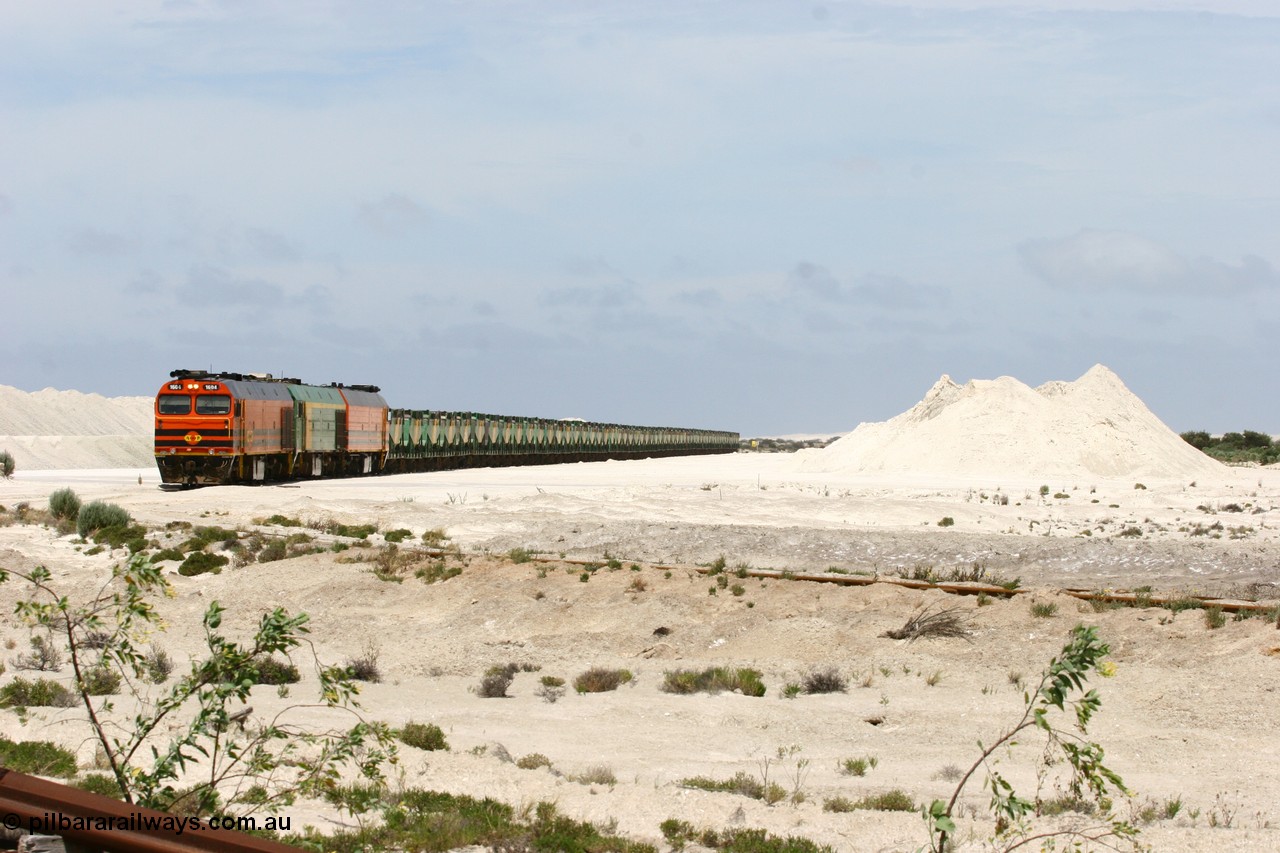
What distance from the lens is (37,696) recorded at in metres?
12.6

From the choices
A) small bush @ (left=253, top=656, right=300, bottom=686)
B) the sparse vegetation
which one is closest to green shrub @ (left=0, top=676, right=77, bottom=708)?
small bush @ (left=253, top=656, right=300, bottom=686)

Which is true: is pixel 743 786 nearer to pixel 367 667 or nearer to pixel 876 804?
pixel 876 804

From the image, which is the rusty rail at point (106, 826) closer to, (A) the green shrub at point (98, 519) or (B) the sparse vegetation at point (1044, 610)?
(B) the sparse vegetation at point (1044, 610)

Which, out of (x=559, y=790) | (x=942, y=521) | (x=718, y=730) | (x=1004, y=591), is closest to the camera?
(x=559, y=790)

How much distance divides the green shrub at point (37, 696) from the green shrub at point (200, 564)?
35.4ft

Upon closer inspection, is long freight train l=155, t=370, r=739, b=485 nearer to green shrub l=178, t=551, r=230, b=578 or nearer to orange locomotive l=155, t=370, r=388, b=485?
orange locomotive l=155, t=370, r=388, b=485

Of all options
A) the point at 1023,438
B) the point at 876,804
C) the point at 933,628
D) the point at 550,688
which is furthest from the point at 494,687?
the point at 1023,438

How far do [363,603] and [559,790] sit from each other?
1211 cm

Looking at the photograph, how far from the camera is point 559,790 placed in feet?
32.9

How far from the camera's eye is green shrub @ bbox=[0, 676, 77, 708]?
1245cm

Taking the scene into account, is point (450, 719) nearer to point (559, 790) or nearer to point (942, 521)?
point (559, 790)

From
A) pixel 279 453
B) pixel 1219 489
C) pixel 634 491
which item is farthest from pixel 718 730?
pixel 1219 489

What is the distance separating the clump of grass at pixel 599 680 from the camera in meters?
15.6

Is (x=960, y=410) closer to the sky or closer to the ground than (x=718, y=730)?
closer to the sky
